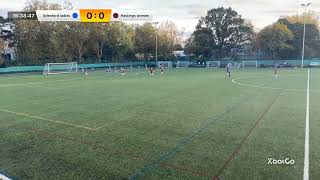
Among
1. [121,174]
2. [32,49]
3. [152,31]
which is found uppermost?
[152,31]

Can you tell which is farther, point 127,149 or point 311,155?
point 127,149

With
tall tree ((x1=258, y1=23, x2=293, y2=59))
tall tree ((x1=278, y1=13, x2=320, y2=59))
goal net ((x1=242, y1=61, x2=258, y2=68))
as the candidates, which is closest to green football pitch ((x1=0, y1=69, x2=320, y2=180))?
goal net ((x1=242, y1=61, x2=258, y2=68))

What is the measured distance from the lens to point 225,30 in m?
68.4

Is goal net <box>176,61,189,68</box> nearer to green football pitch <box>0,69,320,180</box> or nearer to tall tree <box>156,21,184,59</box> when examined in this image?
tall tree <box>156,21,184,59</box>

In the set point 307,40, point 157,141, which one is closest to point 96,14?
point 157,141

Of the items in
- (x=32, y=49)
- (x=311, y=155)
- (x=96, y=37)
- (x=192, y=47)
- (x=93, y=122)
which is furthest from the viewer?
(x=192, y=47)

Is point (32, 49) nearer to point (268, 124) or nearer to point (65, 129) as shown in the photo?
point (65, 129)

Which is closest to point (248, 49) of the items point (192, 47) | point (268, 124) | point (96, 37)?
point (192, 47)

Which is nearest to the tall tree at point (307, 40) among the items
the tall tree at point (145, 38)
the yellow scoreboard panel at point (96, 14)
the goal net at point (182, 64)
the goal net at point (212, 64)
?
the goal net at point (212, 64)

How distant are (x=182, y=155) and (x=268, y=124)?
14.8 feet

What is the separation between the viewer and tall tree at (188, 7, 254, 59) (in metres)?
67.4

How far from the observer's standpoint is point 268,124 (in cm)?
976

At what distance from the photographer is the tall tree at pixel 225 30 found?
67.4 metres
